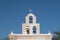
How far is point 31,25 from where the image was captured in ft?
88.8

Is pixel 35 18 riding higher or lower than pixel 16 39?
higher

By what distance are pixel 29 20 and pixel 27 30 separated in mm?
984

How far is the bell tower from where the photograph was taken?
2691 centimetres

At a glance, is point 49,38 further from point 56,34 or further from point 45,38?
point 56,34

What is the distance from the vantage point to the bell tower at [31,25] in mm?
26906

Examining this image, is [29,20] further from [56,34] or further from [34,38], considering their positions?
[56,34]

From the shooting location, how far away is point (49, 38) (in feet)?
87.1

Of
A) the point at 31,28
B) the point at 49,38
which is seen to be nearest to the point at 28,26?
the point at 31,28

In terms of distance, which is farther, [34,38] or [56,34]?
[56,34]

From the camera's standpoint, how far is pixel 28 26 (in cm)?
2716

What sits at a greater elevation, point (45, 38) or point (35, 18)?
point (35, 18)

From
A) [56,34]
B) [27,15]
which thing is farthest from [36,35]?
[56,34]

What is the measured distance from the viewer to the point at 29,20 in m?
27.2

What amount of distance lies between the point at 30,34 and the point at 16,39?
1274 mm
